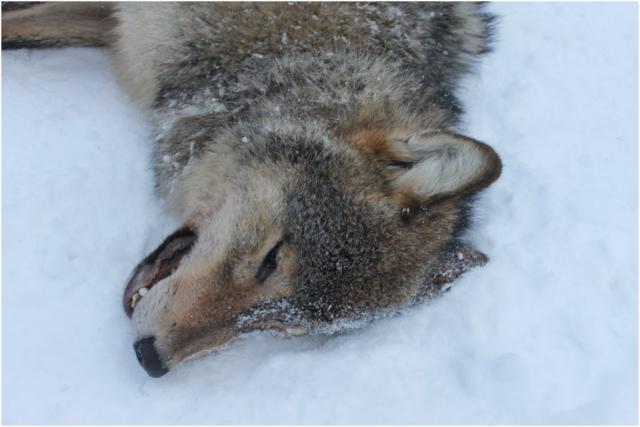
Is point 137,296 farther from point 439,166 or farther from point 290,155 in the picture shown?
point 439,166

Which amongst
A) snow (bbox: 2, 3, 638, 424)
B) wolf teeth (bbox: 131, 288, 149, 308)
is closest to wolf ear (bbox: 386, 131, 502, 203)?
snow (bbox: 2, 3, 638, 424)

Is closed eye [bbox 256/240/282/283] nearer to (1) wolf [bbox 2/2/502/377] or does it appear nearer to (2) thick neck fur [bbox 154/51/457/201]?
(1) wolf [bbox 2/2/502/377]

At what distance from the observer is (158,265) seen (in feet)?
12.3

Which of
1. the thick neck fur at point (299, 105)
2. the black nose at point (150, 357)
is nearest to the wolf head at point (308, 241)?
the black nose at point (150, 357)

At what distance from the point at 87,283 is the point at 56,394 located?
70 centimetres

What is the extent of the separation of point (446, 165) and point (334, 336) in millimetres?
1224

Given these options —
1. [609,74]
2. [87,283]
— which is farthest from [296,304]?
[609,74]

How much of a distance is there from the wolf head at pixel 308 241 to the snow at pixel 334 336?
1.14ft

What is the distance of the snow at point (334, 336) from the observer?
11.9 feet

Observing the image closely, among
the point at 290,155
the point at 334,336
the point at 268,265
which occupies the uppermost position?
the point at 290,155

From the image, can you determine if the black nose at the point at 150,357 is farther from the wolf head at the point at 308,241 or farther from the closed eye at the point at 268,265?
the closed eye at the point at 268,265

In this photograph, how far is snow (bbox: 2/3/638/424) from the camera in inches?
142

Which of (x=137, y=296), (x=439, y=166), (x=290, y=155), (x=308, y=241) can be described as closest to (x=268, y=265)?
(x=308, y=241)

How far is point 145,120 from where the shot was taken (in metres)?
4.67
